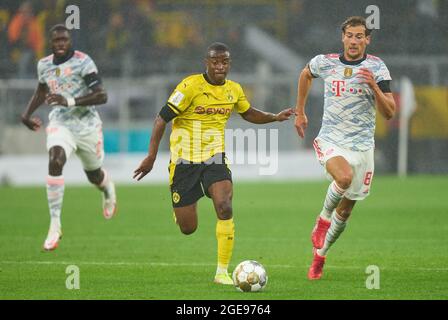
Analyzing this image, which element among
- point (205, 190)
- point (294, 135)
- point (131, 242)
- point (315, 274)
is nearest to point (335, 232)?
point (315, 274)

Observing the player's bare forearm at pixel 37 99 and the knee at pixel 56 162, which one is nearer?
the knee at pixel 56 162

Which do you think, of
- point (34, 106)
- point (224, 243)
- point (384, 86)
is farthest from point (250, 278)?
point (34, 106)

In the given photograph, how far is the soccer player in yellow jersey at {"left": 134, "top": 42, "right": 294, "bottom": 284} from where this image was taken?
996 cm

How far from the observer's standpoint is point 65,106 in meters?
13.0

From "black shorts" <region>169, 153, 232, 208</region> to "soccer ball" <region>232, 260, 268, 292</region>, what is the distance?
1201 mm

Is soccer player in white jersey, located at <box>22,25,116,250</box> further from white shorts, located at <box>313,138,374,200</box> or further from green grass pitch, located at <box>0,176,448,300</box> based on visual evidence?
white shorts, located at <box>313,138,374,200</box>

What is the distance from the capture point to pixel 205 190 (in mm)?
10281

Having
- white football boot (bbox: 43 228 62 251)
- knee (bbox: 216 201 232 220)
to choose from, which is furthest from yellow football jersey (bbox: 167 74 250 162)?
white football boot (bbox: 43 228 62 251)

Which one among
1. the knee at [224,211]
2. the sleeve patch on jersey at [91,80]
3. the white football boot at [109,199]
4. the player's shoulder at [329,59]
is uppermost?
the player's shoulder at [329,59]

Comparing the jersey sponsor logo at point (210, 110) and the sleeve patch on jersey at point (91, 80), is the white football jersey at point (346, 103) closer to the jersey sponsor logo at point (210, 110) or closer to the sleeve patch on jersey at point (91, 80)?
the jersey sponsor logo at point (210, 110)

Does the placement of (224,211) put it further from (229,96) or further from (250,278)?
(229,96)

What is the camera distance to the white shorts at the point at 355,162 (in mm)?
10516

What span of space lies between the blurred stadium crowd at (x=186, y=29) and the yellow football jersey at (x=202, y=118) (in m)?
14.7

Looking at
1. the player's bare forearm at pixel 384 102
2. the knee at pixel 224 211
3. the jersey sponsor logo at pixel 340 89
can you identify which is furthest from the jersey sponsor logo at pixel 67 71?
the player's bare forearm at pixel 384 102
